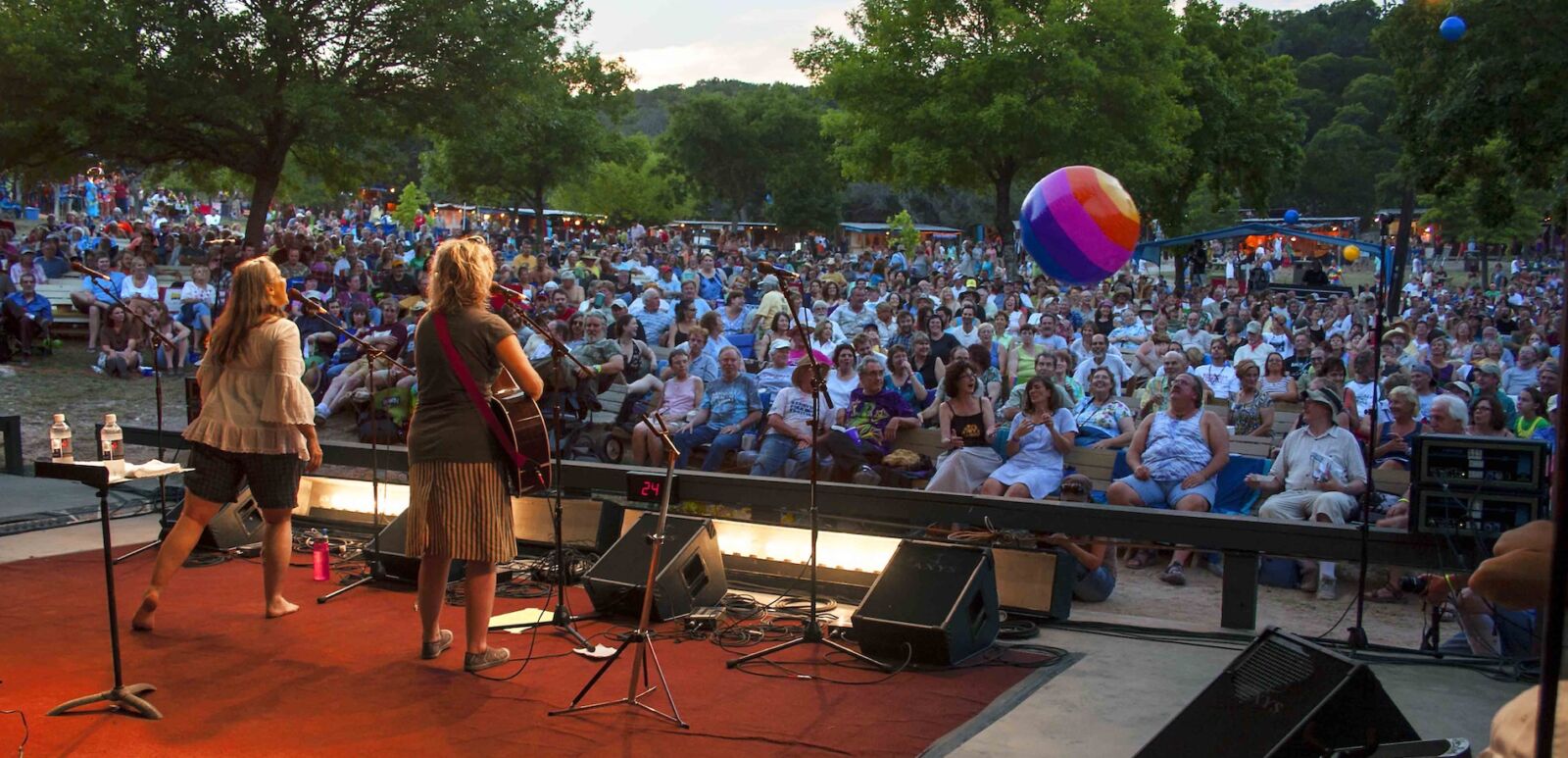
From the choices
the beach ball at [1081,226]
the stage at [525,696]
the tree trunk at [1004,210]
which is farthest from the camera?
the tree trunk at [1004,210]

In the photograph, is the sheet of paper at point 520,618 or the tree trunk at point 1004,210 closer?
the sheet of paper at point 520,618

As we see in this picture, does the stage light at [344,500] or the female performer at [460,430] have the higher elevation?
the female performer at [460,430]

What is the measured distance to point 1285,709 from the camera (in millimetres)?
3365

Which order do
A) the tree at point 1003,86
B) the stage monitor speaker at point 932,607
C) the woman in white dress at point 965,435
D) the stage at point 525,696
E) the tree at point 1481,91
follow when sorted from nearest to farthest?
the stage at point 525,696 → the stage monitor speaker at point 932,607 → the woman in white dress at point 965,435 → the tree at point 1481,91 → the tree at point 1003,86

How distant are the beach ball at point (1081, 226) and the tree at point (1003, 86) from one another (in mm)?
15757

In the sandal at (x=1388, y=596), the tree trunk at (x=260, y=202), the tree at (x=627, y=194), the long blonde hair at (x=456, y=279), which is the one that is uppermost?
the tree at (x=627, y=194)

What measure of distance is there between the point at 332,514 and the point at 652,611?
3159 mm

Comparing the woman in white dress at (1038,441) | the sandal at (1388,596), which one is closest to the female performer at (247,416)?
the woman in white dress at (1038,441)

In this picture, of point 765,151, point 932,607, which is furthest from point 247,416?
point 765,151

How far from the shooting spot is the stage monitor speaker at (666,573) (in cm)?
571

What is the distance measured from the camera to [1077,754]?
4152 mm

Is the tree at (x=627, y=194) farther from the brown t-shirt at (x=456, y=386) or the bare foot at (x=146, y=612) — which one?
the brown t-shirt at (x=456, y=386)

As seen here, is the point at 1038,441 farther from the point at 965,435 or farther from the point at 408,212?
the point at 408,212

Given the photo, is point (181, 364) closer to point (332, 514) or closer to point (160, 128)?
point (160, 128)
